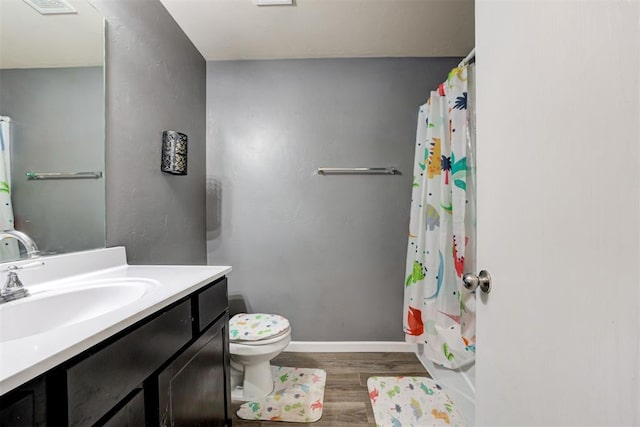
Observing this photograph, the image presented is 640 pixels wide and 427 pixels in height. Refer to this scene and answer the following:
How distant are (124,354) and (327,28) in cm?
195

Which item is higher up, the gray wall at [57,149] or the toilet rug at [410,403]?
the gray wall at [57,149]

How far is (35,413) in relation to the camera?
431 millimetres


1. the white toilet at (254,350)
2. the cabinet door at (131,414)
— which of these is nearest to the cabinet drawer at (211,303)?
the cabinet door at (131,414)

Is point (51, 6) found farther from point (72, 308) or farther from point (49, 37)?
point (72, 308)

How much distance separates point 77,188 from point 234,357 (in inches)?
44.2

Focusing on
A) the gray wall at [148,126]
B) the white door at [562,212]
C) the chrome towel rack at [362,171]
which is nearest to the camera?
the white door at [562,212]

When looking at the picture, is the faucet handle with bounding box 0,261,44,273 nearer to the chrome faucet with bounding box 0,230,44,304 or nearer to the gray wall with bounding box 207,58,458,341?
the chrome faucet with bounding box 0,230,44,304

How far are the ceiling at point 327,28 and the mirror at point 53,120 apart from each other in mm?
693

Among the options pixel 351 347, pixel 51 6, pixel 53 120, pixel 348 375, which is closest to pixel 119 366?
pixel 53 120

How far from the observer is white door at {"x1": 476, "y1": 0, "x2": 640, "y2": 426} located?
360 millimetres

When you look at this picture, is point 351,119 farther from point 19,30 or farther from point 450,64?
point 19,30

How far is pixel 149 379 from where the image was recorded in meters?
0.68

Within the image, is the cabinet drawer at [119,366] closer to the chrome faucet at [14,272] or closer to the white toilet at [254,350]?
the chrome faucet at [14,272]

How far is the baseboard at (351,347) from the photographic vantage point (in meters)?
1.98
